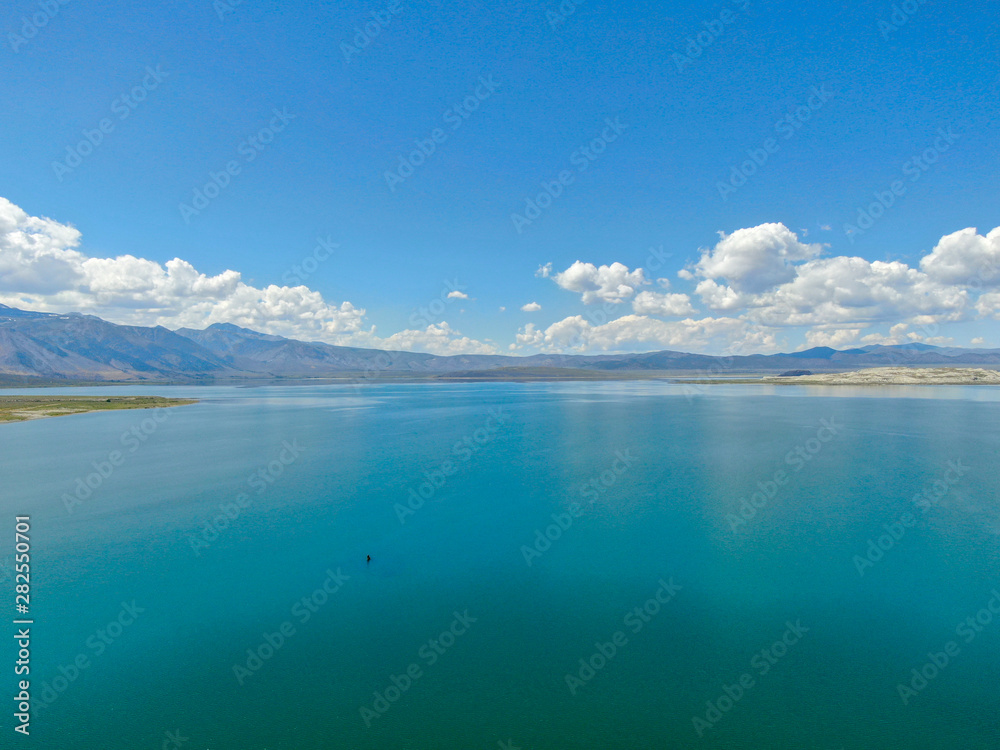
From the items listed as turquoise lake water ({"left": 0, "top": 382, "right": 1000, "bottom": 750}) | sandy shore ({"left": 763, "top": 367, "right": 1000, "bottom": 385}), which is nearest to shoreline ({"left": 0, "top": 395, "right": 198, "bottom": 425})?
turquoise lake water ({"left": 0, "top": 382, "right": 1000, "bottom": 750})

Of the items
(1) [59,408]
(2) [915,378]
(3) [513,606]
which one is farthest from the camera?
(2) [915,378]

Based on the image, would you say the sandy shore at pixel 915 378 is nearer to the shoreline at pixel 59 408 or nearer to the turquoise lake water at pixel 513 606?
the turquoise lake water at pixel 513 606

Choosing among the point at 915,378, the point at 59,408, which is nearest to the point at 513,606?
the point at 59,408

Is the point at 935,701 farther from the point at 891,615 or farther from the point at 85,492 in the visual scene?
the point at 85,492

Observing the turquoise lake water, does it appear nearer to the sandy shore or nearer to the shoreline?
the shoreline

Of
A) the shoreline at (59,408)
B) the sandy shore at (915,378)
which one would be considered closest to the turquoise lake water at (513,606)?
the shoreline at (59,408)

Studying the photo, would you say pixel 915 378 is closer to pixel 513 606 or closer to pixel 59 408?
pixel 513 606

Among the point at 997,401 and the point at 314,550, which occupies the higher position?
the point at 997,401

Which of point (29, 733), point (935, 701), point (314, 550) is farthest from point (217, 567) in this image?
point (935, 701)

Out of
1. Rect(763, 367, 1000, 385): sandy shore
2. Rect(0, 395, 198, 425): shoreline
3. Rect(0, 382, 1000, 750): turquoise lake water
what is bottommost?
Rect(0, 382, 1000, 750): turquoise lake water
